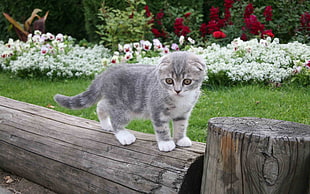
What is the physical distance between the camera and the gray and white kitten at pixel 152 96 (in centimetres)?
255

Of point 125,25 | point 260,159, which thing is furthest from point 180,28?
point 260,159

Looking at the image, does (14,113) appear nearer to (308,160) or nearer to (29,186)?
(29,186)

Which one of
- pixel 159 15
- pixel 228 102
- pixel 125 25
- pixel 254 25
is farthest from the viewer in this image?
pixel 159 15

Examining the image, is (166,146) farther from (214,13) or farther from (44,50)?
(214,13)

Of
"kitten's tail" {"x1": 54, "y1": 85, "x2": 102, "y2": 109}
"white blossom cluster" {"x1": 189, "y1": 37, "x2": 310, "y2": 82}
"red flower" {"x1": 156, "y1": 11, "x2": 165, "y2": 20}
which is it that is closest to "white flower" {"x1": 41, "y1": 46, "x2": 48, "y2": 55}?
"red flower" {"x1": 156, "y1": 11, "x2": 165, "y2": 20}

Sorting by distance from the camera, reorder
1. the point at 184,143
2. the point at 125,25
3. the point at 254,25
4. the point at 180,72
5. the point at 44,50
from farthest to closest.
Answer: the point at 125,25
the point at 44,50
the point at 254,25
the point at 184,143
the point at 180,72

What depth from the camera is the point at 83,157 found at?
290 cm

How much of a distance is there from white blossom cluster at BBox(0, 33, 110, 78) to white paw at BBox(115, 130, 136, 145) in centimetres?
361

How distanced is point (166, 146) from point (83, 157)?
720mm

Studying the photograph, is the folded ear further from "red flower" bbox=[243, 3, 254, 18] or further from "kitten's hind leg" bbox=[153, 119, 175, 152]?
"red flower" bbox=[243, 3, 254, 18]

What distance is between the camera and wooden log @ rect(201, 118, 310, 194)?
6.51ft

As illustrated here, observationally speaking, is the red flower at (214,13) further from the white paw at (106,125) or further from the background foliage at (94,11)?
the white paw at (106,125)

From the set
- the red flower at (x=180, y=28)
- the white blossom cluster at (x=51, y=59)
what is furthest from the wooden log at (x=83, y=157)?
the red flower at (x=180, y=28)

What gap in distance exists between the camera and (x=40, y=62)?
264 inches
